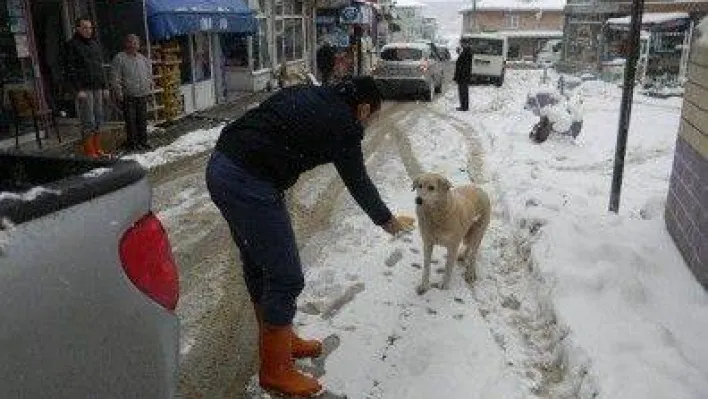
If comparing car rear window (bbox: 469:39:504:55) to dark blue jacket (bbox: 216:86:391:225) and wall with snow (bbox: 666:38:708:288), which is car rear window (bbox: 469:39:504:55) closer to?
wall with snow (bbox: 666:38:708:288)

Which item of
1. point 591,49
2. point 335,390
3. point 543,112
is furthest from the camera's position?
point 591,49

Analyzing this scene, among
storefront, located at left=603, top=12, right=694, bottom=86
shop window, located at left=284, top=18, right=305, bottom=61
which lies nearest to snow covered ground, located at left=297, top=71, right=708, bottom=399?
shop window, located at left=284, top=18, right=305, bottom=61

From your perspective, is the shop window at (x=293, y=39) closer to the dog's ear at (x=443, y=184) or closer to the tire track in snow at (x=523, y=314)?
the tire track in snow at (x=523, y=314)

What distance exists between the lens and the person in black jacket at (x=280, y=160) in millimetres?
3193

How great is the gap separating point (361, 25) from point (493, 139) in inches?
789

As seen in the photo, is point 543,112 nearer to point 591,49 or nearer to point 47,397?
point 47,397

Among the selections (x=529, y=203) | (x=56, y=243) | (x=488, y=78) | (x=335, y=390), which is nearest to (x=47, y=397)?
(x=56, y=243)

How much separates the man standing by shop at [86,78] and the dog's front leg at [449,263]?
270 inches

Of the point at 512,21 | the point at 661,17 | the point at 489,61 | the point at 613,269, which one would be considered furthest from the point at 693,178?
the point at 512,21

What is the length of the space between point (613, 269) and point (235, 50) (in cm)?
1618

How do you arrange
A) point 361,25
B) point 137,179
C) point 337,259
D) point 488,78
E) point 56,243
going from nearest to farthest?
point 56,243
point 137,179
point 337,259
point 488,78
point 361,25

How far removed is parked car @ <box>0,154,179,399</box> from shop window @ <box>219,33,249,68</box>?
1736 centimetres

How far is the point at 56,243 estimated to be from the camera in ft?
5.52

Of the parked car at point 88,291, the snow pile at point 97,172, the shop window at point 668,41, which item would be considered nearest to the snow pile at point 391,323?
the parked car at point 88,291
